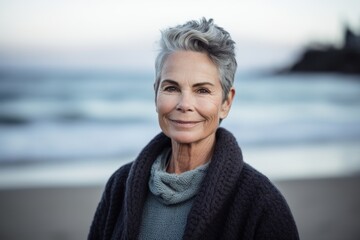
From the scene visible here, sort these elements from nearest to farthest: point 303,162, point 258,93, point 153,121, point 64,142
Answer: point 303,162
point 64,142
point 153,121
point 258,93

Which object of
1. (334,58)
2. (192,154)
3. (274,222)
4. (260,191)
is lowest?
(274,222)

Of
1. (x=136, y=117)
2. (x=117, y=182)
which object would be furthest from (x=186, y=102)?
(x=136, y=117)

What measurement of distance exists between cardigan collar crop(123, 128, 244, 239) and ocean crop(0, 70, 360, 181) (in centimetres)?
531

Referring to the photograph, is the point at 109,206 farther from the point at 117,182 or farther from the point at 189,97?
the point at 189,97

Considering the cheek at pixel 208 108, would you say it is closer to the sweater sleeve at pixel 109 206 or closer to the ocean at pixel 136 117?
the sweater sleeve at pixel 109 206

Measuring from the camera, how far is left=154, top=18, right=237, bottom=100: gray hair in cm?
206

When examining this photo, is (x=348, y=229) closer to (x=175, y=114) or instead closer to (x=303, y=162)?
(x=303, y=162)

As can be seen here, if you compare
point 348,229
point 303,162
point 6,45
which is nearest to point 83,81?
point 6,45

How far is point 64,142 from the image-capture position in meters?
10.7

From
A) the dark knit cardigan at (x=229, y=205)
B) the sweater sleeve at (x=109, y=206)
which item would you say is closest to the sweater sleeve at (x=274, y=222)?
the dark knit cardigan at (x=229, y=205)

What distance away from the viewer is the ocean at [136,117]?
9.30m

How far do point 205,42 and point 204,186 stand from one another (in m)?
0.60

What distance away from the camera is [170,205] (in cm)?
222

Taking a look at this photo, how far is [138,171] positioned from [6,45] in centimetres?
1762
